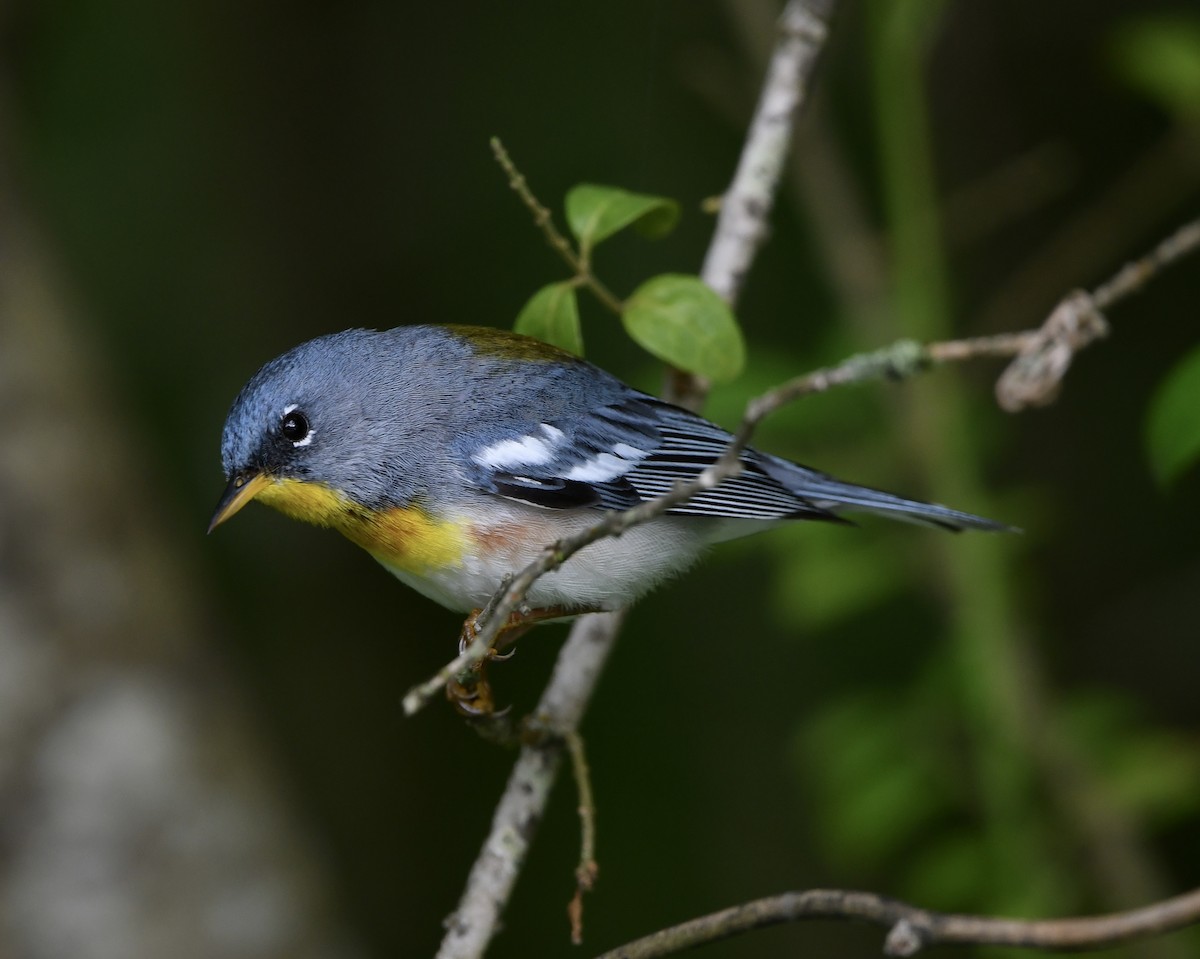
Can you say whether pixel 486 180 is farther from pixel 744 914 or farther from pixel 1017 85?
pixel 744 914

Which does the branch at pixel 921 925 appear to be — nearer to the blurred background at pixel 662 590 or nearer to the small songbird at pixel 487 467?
the small songbird at pixel 487 467

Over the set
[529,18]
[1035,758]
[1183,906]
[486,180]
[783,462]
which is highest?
[529,18]

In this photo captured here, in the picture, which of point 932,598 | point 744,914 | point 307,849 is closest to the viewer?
point 744,914

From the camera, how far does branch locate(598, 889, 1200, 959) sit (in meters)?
1.24

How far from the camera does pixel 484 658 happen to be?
1880 mm

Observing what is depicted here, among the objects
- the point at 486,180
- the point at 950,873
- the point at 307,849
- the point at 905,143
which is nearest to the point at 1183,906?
the point at 950,873

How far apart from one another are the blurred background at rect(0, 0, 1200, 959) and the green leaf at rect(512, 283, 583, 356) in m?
0.69

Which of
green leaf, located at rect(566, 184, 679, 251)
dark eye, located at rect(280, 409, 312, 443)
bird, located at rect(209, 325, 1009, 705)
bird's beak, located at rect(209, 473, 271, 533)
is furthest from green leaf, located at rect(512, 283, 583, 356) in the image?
bird's beak, located at rect(209, 473, 271, 533)

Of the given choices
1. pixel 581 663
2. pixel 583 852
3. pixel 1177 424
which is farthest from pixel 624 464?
pixel 1177 424

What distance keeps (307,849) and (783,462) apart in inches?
80.7

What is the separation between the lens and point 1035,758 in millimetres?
2914

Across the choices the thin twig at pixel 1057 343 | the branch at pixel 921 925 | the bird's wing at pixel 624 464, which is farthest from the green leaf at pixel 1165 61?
the branch at pixel 921 925

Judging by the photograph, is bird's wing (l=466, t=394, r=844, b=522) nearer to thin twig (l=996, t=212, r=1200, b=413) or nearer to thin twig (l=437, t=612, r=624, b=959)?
thin twig (l=437, t=612, r=624, b=959)

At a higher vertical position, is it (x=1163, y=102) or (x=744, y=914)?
(x=1163, y=102)
